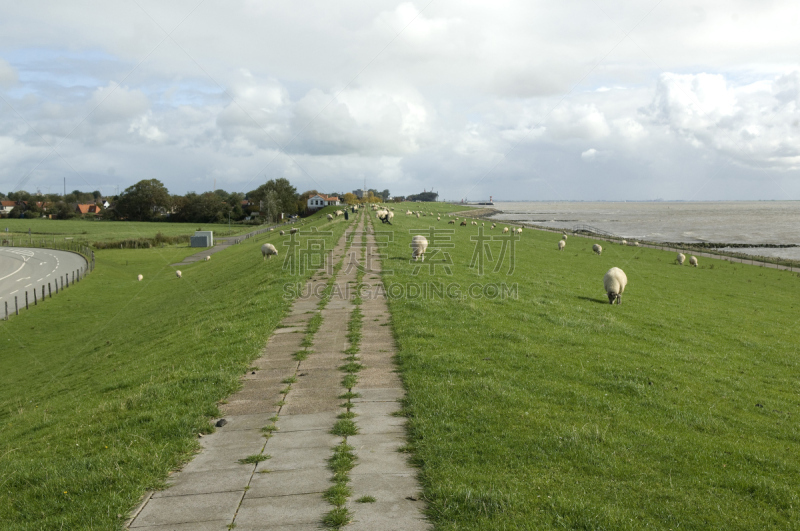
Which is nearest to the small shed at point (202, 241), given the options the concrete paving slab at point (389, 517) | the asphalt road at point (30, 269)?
the asphalt road at point (30, 269)

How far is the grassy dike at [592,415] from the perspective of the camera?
5.70m

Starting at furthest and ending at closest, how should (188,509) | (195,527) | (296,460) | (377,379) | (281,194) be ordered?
(281,194) → (377,379) → (296,460) → (188,509) → (195,527)

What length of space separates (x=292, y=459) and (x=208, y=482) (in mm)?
1097

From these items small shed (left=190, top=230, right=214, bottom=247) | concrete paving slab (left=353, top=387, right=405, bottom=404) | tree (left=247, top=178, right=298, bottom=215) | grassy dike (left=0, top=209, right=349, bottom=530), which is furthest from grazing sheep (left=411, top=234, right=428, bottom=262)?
tree (left=247, top=178, right=298, bottom=215)

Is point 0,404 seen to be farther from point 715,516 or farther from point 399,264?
point 715,516

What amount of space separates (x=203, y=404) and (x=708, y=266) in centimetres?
5146

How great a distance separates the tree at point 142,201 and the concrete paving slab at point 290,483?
592ft

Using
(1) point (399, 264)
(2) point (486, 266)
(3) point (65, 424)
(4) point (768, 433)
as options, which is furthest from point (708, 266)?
(3) point (65, 424)

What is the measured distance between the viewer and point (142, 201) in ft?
546

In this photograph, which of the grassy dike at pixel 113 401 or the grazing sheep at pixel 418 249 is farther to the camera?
the grazing sheep at pixel 418 249

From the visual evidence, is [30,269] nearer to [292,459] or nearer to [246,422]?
[246,422]

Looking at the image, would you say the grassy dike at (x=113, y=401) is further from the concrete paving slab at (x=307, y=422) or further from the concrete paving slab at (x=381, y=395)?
the concrete paving slab at (x=381, y=395)

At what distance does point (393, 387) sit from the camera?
9.64 metres

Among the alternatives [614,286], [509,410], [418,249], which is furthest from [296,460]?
[418,249]
